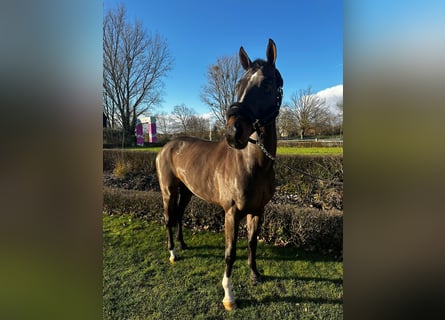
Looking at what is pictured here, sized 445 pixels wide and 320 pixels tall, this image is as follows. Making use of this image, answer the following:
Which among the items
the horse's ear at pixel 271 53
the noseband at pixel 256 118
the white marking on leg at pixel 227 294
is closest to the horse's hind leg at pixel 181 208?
the white marking on leg at pixel 227 294

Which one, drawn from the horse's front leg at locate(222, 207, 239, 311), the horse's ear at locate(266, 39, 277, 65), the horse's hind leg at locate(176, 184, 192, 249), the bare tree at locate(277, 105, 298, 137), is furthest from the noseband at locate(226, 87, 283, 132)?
the bare tree at locate(277, 105, 298, 137)

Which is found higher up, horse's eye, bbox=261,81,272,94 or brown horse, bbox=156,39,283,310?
horse's eye, bbox=261,81,272,94

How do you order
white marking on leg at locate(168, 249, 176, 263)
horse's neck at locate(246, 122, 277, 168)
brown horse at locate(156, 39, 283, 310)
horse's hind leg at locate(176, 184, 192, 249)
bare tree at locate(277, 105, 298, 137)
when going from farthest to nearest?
1. bare tree at locate(277, 105, 298, 137)
2. horse's hind leg at locate(176, 184, 192, 249)
3. white marking on leg at locate(168, 249, 176, 263)
4. horse's neck at locate(246, 122, 277, 168)
5. brown horse at locate(156, 39, 283, 310)

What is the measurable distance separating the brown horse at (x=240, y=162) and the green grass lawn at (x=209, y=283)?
270 millimetres

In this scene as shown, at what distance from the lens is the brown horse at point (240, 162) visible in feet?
7.81

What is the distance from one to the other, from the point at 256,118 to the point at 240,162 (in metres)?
0.71

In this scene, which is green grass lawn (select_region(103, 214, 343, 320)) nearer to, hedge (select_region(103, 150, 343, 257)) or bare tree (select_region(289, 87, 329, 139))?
hedge (select_region(103, 150, 343, 257))

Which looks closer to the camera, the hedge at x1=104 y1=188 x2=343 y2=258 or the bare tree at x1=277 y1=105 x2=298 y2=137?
the hedge at x1=104 y1=188 x2=343 y2=258

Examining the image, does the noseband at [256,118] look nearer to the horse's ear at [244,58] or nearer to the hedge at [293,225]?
the horse's ear at [244,58]

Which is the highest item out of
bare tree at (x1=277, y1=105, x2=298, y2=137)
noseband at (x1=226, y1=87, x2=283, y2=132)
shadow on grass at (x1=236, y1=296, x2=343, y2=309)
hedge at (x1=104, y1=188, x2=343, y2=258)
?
bare tree at (x1=277, y1=105, x2=298, y2=137)

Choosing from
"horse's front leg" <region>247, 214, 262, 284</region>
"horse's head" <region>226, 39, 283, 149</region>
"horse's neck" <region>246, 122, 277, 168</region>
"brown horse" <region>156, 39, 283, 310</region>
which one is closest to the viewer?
"horse's head" <region>226, 39, 283, 149</region>

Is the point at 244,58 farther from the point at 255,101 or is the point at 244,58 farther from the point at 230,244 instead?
→ the point at 230,244

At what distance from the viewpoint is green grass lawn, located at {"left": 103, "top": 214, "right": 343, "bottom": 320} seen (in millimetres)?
3098
